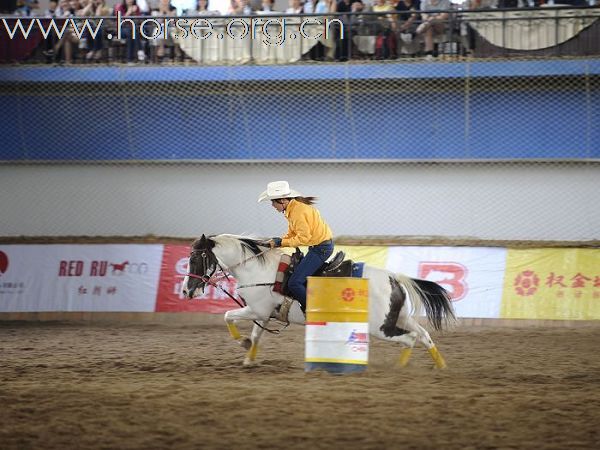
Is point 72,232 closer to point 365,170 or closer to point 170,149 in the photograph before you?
point 170,149

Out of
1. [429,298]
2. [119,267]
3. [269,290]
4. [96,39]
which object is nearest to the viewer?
[429,298]

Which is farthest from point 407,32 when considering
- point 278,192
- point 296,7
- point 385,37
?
point 278,192

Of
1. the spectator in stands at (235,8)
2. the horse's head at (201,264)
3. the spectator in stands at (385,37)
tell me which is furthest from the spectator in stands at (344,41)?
the horse's head at (201,264)

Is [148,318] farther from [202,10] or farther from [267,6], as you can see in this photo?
[267,6]

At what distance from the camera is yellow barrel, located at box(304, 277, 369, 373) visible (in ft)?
33.5

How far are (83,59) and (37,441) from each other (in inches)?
573

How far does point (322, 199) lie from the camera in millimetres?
19891

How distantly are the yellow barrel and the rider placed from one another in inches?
34.6

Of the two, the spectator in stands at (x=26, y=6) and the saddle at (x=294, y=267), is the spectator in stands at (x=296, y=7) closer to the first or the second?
the spectator in stands at (x=26, y=6)

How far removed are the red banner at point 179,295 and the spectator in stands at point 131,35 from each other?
494 cm

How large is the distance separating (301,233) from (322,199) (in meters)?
8.79

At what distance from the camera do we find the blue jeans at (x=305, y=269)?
11.2 meters

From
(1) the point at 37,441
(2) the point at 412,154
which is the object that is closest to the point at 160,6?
(2) the point at 412,154

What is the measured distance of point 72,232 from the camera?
20.3 m
